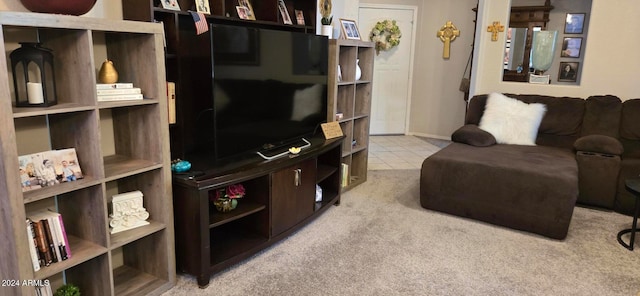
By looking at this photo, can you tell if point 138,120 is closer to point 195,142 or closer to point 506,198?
point 195,142

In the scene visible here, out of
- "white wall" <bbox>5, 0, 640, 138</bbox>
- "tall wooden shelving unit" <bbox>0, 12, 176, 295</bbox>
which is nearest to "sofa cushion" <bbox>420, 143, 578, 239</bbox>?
"white wall" <bbox>5, 0, 640, 138</bbox>

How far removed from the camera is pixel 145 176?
7.06ft

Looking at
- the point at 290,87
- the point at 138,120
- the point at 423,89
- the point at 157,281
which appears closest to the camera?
the point at 138,120

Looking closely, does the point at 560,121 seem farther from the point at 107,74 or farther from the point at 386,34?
the point at 107,74

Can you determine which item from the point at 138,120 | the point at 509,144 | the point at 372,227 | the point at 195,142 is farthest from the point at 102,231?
the point at 509,144

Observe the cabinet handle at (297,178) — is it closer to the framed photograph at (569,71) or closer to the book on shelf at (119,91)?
the book on shelf at (119,91)

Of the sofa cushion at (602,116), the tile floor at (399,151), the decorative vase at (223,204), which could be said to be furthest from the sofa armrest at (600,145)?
the decorative vase at (223,204)

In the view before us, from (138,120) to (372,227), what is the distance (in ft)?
5.86

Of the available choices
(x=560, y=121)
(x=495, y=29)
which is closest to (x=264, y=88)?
(x=560, y=121)

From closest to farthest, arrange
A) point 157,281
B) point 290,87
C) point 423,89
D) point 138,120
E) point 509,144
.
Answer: point 138,120 < point 157,281 < point 290,87 < point 509,144 < point 423,89

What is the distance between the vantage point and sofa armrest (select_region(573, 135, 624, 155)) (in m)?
3.41

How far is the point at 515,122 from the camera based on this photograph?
3945mm

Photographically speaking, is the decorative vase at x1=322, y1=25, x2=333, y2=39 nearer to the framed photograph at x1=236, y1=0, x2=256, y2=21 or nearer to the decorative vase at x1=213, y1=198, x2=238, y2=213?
the framed photograph at x1=236, y1=0, x2=256, y2=21

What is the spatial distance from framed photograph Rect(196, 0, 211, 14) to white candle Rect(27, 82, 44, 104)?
1.14m
